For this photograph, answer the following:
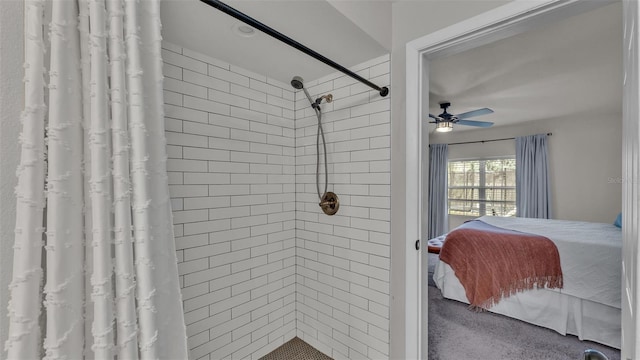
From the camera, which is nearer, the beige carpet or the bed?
the beige carpet

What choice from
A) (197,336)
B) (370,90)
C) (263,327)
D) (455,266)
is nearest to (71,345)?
(197,336)

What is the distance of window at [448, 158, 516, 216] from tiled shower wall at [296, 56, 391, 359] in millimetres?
4664

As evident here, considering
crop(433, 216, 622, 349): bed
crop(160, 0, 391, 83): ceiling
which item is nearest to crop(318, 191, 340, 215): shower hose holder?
crop(160, 0, 391, 83): ceiling

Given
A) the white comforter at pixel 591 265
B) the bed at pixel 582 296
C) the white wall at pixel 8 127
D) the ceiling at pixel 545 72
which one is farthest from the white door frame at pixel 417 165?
the white comforter at pixel 591 265

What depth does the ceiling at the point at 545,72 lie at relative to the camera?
76.0 inches

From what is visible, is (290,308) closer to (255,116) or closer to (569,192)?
(255,116)

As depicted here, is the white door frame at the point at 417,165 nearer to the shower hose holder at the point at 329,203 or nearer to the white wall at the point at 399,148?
the white wall at the point at 399,148

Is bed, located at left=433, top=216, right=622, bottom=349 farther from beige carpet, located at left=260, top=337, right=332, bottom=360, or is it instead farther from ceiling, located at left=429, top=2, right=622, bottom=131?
beige carpet, located at left=260, top=337, right=332, bottom=360

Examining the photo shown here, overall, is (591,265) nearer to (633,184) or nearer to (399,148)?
(399,148)

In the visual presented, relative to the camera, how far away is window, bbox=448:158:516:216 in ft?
16.7

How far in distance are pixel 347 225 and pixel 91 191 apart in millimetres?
1353

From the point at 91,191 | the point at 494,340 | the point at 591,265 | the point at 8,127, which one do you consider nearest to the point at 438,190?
the point at 591,265

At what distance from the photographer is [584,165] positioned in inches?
167

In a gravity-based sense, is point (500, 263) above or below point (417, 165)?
below
